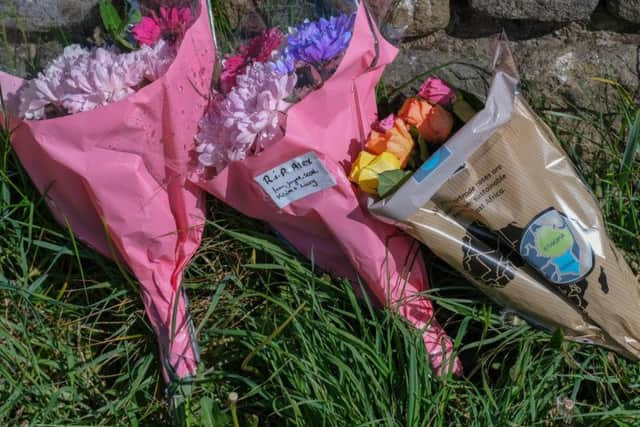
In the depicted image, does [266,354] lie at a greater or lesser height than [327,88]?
lesser

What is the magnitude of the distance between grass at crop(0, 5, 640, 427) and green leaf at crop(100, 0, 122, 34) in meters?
0.36

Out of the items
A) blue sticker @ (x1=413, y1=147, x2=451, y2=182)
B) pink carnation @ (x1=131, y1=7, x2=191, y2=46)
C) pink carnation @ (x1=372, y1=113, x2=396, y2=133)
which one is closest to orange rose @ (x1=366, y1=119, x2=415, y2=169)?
pink carnation @ (x1=372, y1=113, x2=396, y2=133)

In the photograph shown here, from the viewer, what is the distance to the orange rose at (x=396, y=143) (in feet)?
5.86

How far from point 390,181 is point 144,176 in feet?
1.77

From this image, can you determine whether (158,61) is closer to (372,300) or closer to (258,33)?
(258,33)

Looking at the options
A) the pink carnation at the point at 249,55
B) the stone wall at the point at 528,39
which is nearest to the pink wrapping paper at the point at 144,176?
the pink carnation at the point at 249,55

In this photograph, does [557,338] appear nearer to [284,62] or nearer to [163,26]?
[284,62]

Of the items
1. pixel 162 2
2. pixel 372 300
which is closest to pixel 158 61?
pixel 162 2

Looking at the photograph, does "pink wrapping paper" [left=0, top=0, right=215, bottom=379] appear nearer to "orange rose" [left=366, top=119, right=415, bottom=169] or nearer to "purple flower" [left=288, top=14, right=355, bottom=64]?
"purple flower" [left=288, top=14, right=355, bottom=64]

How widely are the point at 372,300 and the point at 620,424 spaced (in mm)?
588

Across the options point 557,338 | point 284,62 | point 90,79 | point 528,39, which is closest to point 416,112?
point 284,62

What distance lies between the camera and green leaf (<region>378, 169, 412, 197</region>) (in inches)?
67.6

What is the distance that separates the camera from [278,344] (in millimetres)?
1805

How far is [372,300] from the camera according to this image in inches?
75.1
